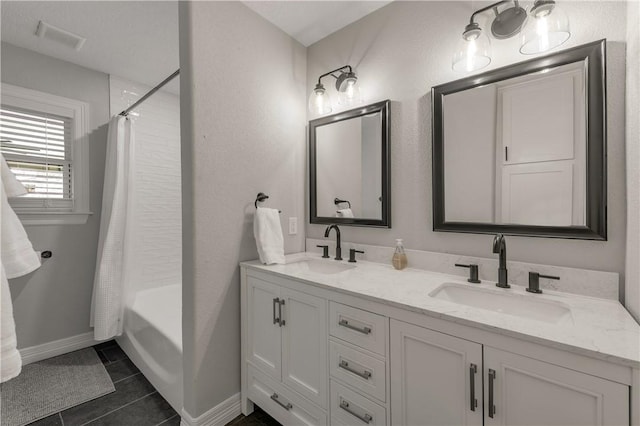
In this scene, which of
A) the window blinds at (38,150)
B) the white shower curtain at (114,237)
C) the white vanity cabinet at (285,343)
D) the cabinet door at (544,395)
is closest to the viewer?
the cabinet door at (544,395)

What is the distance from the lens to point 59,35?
1.99 metres

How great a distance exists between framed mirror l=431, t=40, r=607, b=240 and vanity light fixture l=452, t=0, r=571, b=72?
7 cm

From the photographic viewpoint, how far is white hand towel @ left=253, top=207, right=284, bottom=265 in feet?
5.42

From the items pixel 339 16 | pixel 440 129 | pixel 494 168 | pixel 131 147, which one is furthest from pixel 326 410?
pixel 131 147

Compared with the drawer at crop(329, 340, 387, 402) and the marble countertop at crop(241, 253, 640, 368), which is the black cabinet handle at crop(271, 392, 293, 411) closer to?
the drawer at crop(329, 340, 387, 402)

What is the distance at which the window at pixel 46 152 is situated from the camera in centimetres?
215

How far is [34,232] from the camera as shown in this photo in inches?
86.8

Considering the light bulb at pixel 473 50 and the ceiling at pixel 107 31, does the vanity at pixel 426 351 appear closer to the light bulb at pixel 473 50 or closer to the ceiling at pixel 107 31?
the light bulb at pixel 473 50

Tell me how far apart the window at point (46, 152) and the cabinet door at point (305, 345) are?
2.26 meters

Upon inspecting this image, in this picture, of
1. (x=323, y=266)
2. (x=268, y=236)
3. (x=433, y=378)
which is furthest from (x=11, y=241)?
(x=433, y=378)

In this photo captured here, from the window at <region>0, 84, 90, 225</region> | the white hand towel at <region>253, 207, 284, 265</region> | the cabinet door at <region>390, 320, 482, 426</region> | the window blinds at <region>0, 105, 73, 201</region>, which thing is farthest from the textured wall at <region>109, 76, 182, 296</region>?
the cabinet door at <region>390, 320, 482, 426</region>

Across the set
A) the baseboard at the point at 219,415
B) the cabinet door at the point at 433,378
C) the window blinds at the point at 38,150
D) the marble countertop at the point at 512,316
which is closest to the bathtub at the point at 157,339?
the baseboard at the point at 219,415

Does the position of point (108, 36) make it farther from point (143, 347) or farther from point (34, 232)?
point (143, 347)

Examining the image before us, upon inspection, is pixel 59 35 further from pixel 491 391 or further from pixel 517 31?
pixel 491 391
